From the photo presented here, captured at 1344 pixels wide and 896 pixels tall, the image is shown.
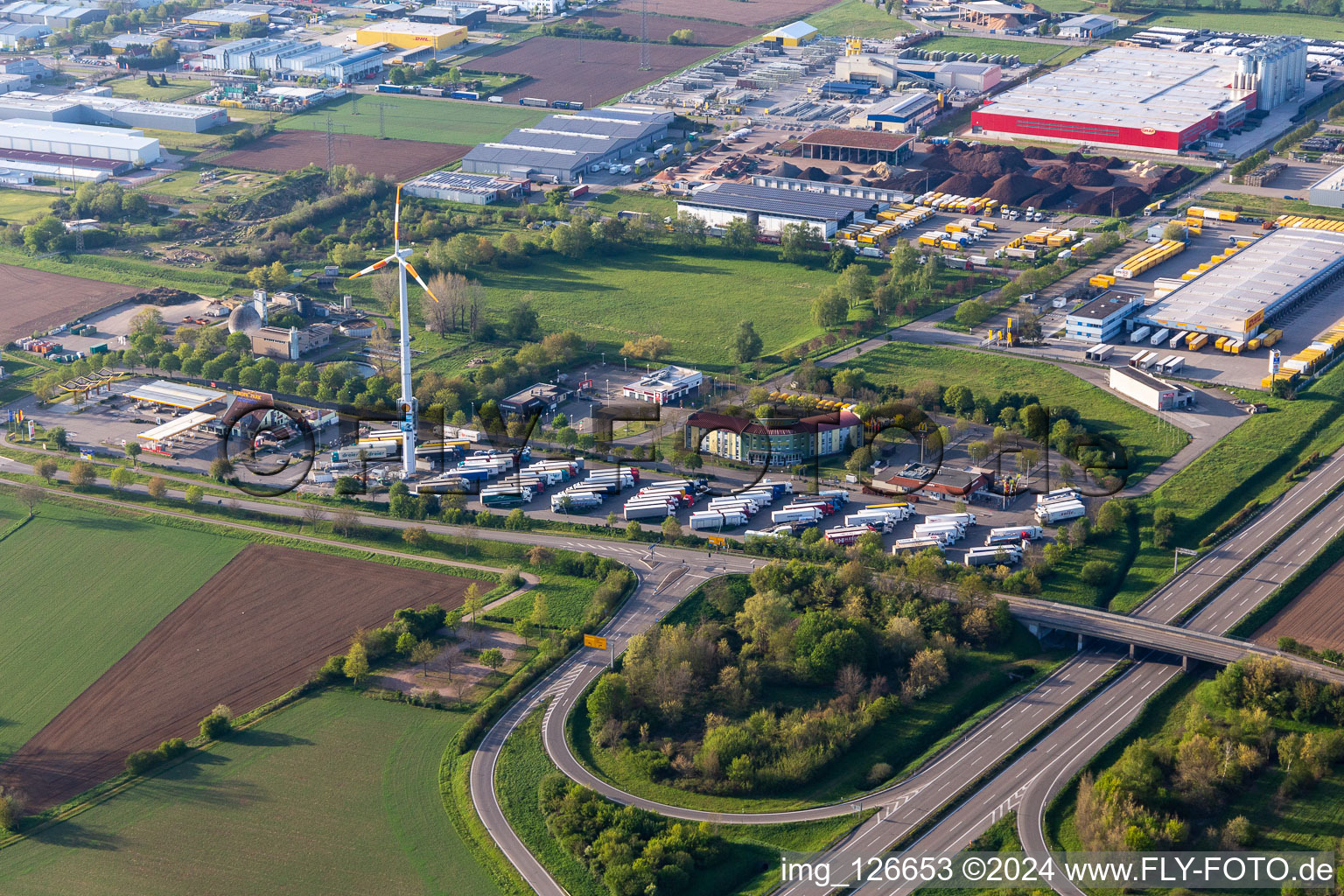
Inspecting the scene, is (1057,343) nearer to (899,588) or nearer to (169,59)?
(899,588)

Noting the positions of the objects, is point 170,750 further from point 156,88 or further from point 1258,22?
point 1258,22

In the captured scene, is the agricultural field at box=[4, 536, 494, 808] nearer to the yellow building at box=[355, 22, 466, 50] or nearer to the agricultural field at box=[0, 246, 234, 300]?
the agricultural field at box=[0, 246, 234, 300]

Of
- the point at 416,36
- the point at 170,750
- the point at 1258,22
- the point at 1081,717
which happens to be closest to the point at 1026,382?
the point at 1081,717

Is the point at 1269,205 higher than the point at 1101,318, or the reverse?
the point at 1269,205

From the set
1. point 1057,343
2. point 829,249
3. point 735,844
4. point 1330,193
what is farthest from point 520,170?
point 735,844

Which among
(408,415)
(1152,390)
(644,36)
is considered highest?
(644,36)

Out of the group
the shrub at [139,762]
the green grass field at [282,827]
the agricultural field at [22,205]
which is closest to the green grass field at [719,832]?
the green grass field at [282,827]
